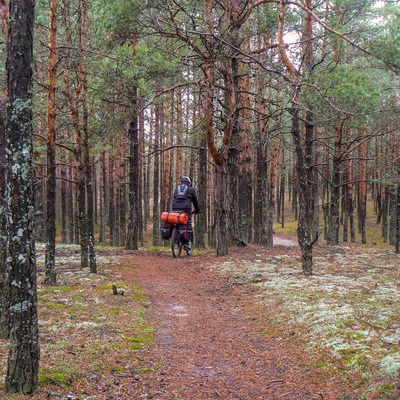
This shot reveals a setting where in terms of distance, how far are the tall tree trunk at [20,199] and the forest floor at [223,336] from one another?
13.2 inches

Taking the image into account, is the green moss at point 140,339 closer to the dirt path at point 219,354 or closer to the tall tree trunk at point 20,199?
the dirt path at point 219,354

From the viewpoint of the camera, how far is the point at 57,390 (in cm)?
367

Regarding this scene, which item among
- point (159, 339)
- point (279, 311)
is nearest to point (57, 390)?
point (159, 339)

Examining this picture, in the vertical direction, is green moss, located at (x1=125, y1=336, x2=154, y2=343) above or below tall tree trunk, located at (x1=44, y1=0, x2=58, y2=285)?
below

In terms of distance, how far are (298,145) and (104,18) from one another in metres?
5.86

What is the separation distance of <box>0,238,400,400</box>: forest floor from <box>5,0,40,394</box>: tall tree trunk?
0.34 meters

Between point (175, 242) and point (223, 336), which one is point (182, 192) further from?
point (223, 336)

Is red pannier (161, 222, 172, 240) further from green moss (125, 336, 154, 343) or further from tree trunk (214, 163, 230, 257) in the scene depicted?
green moss (125, 336, 154, 343)

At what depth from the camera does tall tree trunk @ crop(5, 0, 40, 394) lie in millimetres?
3473

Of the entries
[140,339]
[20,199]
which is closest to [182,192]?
[140,339]

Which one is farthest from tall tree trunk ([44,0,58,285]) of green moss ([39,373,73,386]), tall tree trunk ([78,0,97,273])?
green moss ([39,373,73,386])

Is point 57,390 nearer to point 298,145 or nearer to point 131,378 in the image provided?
point 131,378

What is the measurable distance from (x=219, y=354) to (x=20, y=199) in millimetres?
3221

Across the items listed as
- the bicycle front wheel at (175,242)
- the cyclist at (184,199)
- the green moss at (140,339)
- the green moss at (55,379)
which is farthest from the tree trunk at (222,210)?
the green moss at (55,379)
